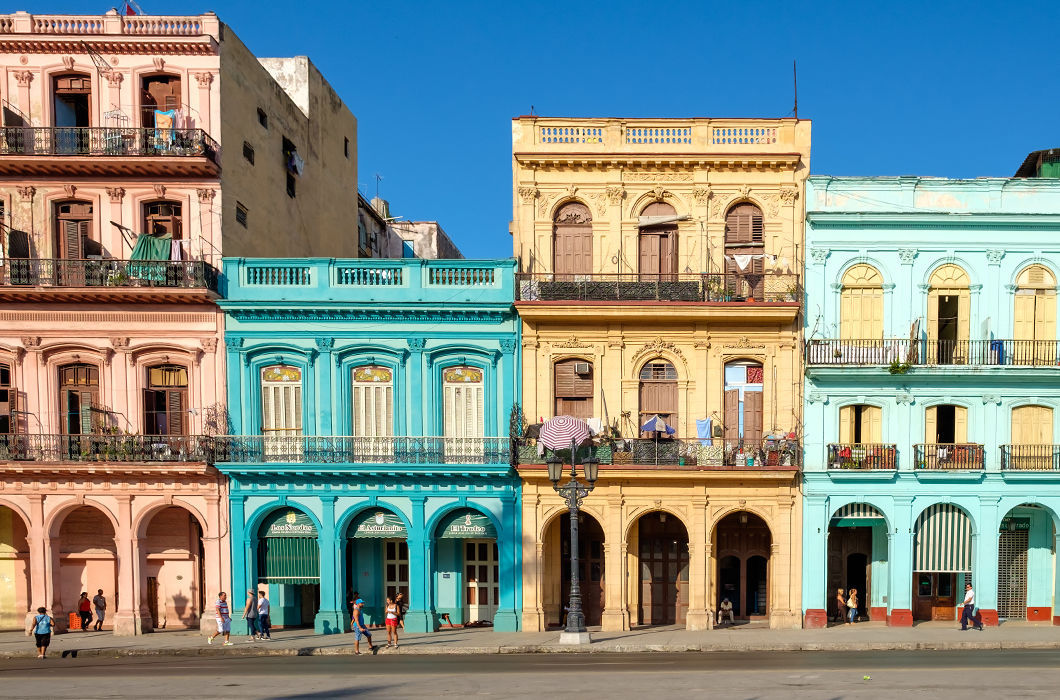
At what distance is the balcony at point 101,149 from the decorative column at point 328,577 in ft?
34.8

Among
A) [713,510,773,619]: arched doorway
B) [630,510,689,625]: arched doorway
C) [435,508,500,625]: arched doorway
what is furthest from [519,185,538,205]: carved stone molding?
[713,510,773,619]: arched doorway

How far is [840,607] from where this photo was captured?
78.8 ft

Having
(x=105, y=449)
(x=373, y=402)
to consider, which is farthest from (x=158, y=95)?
(x=373, y=402)

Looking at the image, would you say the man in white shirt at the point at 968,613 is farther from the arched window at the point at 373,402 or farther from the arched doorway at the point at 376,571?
the arched window at the point at 373,402

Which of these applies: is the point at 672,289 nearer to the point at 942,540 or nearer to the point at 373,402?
the point at 373,402

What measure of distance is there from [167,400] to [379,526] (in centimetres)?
726

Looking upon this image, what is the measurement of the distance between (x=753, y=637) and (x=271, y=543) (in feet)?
45.4

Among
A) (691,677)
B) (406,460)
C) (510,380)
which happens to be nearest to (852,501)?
(691,677)

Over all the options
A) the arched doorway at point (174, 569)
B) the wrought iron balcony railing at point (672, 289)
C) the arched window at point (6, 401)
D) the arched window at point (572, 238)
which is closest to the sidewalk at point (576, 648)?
the arched doorway at point (174, 569)

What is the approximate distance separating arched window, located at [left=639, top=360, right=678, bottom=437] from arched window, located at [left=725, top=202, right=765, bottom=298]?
308cm

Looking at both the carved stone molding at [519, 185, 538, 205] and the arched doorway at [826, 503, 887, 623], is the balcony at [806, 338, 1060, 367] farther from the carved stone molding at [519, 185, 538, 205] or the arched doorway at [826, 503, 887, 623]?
the carved stone molding at [519, 185, 538, 205]

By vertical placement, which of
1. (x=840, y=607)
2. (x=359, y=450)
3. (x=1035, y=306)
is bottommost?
(x=840, y=607)

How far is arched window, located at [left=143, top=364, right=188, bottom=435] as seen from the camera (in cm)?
2383

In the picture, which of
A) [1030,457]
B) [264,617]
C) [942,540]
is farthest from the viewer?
[942,540]
